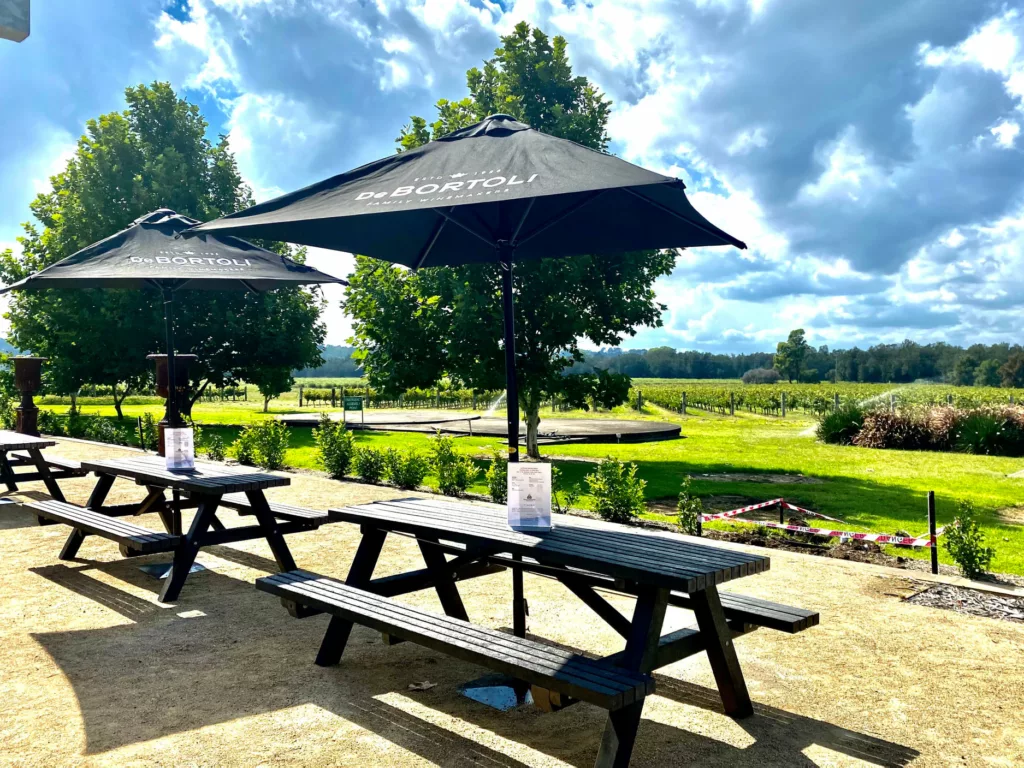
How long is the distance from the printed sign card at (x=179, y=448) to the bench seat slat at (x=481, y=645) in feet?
8.20

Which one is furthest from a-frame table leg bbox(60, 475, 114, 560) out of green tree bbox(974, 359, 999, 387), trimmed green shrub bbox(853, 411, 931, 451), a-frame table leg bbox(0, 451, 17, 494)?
green tree bbox(974, 359, 999, 387)

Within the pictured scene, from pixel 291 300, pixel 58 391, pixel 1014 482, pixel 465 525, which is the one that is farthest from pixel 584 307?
pixel 58 391

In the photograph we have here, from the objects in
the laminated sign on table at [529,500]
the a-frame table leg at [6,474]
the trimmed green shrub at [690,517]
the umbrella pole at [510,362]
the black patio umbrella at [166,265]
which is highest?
the black patio umbrella at [166,265]

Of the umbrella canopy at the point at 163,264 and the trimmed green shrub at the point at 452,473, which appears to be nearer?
the umbrella canopy at the point at 163,264

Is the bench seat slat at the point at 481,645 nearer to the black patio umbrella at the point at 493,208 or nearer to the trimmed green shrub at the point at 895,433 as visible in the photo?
the black patio umbrella at the point at 493,208

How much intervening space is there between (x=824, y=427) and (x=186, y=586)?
20.0 metres

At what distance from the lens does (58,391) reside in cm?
2762

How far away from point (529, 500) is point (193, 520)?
114 inches

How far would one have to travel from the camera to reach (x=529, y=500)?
12.6 ft

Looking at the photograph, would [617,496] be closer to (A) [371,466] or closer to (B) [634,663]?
(A) [371,466]

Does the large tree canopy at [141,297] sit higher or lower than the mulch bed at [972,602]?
higher

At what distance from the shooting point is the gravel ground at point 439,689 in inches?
124

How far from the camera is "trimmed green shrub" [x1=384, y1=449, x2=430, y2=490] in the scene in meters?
10.6

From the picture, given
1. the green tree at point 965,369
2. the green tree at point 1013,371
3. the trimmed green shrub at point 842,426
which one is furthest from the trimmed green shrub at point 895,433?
the green tree at point 965,369
